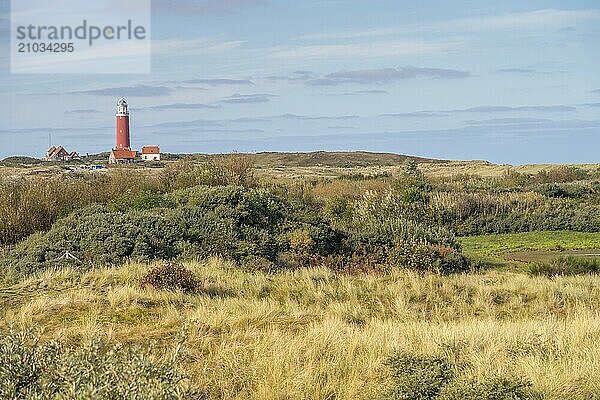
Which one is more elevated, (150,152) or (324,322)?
(150,152)

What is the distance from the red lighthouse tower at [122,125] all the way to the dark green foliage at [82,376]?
3422 inches

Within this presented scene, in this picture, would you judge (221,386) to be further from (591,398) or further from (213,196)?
(213,196)

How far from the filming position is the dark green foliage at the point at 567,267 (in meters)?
16.7

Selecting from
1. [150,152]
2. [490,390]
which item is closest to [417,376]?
[490,390]

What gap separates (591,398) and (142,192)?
51.7 ft

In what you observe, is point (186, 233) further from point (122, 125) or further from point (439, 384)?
point (122, 125)

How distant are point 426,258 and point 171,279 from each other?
6.69 metres

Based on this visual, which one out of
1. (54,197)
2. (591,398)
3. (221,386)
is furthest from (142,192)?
(591,398)

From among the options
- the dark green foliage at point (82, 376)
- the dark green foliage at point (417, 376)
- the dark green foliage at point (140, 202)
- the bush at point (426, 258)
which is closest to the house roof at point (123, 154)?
the dark green foliage at point (140, 202)

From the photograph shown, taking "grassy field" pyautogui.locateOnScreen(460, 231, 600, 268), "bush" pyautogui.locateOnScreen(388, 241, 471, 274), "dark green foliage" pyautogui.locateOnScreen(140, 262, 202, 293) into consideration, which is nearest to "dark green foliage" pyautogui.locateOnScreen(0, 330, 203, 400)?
"dark green foliage" pyautogui.locateOnScreen(140, 262, 202, 293)

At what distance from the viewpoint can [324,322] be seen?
860cm

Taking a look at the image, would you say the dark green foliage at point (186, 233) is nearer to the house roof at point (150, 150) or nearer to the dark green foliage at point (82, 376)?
the dark green foliage at point (82, 376)

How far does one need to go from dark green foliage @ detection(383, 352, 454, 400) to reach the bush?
8537 mm

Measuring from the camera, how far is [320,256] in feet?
53.3
